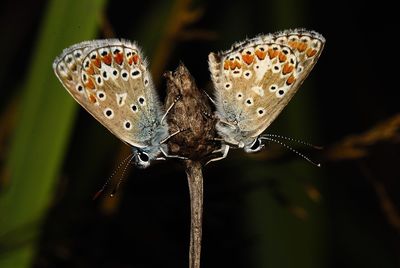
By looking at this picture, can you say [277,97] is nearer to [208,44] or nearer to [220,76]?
[220,76]

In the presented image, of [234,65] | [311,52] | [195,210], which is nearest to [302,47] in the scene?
[311,52]

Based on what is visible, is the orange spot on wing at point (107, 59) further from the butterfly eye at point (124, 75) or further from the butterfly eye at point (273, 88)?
the butterfly eye at point (273, 88)

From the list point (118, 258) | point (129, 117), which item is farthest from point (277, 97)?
point (118, 258)

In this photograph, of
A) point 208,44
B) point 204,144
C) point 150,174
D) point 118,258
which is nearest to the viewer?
point 204,144

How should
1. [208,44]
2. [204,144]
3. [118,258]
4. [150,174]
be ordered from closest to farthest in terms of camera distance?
[204,144]
[150,174]
[118,258]
[208,44]

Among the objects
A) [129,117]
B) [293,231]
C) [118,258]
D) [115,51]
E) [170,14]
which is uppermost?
[170,14]

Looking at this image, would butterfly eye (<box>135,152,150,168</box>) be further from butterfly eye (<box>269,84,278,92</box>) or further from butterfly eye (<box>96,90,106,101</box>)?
butterfly eye (<box>269,84,278,92</box>)

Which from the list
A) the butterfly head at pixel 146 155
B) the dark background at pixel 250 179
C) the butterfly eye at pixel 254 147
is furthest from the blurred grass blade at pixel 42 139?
the butterfly eye at pixel 254 147

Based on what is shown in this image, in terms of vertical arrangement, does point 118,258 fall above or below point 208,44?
below
